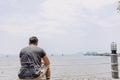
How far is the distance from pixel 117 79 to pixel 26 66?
685 cm

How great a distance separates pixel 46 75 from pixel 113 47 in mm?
7007

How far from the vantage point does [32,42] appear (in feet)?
20.9

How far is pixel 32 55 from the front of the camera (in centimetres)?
623

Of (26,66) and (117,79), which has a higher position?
(26,66)

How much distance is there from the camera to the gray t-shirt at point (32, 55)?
20.4ft

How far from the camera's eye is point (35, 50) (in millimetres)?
6250

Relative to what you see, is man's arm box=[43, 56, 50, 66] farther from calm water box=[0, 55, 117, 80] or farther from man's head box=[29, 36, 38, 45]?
calm water box=[0, 55, 117, 80]

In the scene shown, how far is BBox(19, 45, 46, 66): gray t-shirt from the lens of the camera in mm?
6223

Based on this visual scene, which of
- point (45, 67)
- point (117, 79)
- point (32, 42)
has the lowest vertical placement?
point (117, 79)

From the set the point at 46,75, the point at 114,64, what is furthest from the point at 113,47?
the point at 46,75

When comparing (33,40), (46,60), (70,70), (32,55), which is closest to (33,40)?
(33,40)

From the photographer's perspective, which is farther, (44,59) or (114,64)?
(114,64)

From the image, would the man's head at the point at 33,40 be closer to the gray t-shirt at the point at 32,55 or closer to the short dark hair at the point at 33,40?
the short dark hair at the point at 33,40

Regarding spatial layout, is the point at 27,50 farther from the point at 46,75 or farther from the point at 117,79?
the point at 117,79
